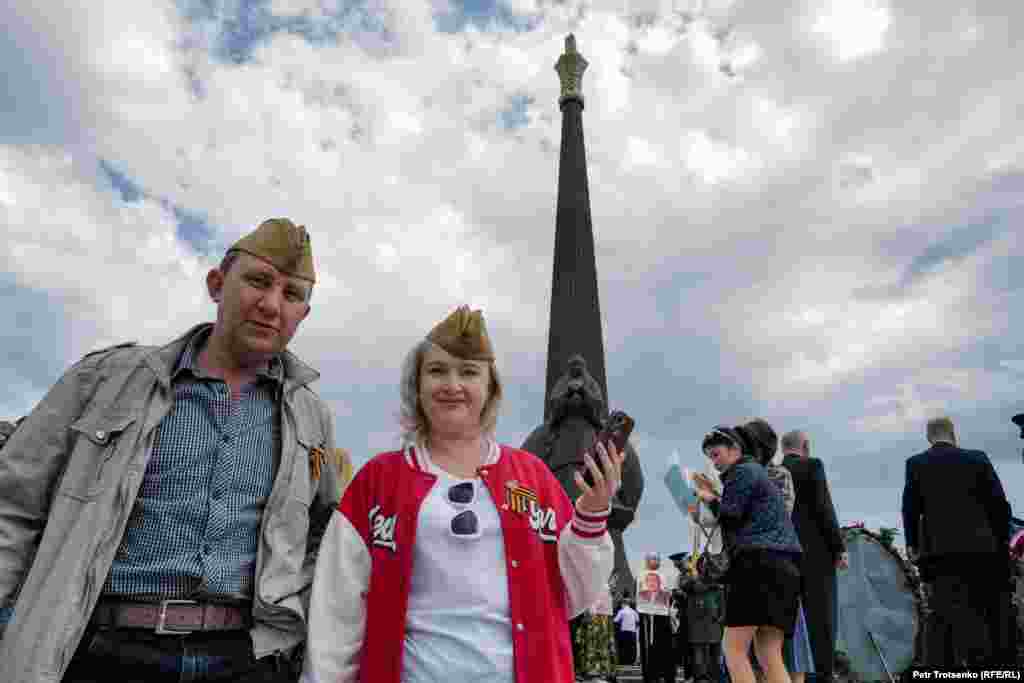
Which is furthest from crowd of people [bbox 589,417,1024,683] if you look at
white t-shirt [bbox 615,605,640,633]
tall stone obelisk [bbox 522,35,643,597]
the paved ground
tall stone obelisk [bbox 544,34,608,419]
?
tall stone obelisk [bbox 544,34,608,419]

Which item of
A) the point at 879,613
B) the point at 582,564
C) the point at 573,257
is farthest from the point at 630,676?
the point at 573,257

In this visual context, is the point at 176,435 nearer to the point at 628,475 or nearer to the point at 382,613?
the point at 382,613

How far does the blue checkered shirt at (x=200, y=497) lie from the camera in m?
1.79

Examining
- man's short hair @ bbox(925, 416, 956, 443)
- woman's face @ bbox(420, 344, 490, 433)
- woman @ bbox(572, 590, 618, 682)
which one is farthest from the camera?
woman @ bbox(572, 590, 618, 682)

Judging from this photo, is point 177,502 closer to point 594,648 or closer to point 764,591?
point 764,591

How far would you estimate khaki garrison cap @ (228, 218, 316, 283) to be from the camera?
2008 mm

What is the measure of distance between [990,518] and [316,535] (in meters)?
4.55

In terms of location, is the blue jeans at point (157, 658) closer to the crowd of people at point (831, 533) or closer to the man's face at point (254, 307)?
the man's face at point (254, 307)

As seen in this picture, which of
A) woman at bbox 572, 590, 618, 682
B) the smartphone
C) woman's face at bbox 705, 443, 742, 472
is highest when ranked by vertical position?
woman's face at bbox 705, 443, 742, 472

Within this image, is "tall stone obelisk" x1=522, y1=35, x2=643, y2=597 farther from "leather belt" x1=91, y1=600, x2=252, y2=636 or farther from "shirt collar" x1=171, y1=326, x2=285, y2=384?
"leather belt" x1=91, y1=600, x2=252, y2=636

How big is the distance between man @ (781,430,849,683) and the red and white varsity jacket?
11.4 feet

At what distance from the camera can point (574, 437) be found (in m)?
8.94

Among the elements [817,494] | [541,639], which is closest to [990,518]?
[817,494]

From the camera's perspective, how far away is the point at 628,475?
9.06 m
